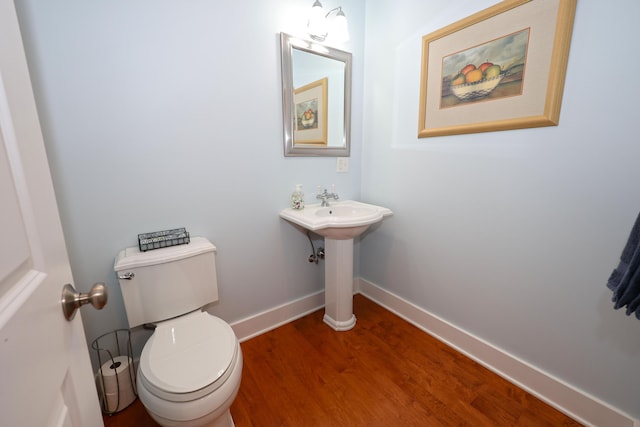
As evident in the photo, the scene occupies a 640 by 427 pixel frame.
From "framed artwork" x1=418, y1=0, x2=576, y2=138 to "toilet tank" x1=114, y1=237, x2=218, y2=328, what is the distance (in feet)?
4.77

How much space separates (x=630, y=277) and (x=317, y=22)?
1.81m

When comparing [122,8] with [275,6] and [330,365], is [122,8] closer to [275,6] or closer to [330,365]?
[275,6]

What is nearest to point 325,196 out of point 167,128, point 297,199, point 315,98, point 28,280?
point 297,199

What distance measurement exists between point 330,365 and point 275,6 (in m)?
2.05

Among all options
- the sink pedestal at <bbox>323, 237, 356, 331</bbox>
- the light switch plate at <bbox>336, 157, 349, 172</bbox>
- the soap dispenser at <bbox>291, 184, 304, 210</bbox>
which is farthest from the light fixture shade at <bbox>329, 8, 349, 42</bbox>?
the sink pedestal at <bbox>323, 237, 356, 331</bbox>

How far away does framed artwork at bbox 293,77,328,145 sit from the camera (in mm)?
1716

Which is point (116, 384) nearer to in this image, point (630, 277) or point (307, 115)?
point (307, 115)

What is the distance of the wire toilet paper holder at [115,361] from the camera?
1.27m

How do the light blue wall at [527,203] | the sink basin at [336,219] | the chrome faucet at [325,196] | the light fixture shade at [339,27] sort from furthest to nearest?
the chrome faucet at [325,196], the light fixture shade at [339,27], the sink basin at [336,219], the light blue wall at [527,203]

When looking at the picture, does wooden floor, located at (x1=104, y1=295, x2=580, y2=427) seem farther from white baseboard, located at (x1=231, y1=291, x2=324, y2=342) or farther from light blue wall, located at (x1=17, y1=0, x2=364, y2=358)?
light blue wall, located at (x1=17, y1=0, x2=364, y2=358)

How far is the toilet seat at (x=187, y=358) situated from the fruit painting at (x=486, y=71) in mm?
1627

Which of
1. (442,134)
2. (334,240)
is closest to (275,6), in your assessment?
(442,134)

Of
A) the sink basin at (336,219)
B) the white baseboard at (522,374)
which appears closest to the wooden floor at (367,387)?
the white baseboard at (522,374)

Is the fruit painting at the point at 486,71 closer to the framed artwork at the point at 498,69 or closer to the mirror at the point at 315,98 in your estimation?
the framed artwork at the point at 498,69
